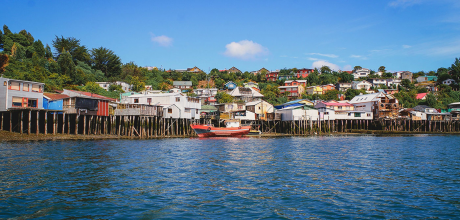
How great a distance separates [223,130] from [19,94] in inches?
1178

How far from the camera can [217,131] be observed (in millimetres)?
54469

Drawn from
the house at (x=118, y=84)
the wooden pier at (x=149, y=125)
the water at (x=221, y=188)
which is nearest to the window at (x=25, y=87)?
the wooden pier at (x=149, y=125)

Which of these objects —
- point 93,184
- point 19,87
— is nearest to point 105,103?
point 19,87

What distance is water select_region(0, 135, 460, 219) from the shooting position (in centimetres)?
1187

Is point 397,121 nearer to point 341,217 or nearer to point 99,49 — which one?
point 341,217

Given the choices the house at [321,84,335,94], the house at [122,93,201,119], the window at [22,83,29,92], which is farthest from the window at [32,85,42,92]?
the house at [321,84,335,94]

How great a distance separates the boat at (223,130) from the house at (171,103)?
15.7ft

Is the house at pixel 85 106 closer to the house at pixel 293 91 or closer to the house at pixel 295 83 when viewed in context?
the house at pixel 293 91

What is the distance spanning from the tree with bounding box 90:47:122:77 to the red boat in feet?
203

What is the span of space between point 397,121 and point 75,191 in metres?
75.6

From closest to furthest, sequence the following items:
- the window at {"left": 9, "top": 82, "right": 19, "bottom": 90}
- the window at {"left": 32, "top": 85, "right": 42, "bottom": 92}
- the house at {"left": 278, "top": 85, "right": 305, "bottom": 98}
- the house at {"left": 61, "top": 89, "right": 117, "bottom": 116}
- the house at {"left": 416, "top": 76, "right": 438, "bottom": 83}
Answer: the window at {"left": 9, "top": 82, "right": 19, "bottom": 90}
the window at {"left": 32, "top": 85, "right": 42, "bottom": 92}
the house at {"left": 61, "top": 89, "right": 117, "bottom": 116}
the house at {"left": 278, "top": 85, "right": 305, "bottom": 98}
the house at {"left": 416, "top": 76, "right": 438, "bottom": 83}

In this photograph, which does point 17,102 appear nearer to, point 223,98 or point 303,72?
point 223,98

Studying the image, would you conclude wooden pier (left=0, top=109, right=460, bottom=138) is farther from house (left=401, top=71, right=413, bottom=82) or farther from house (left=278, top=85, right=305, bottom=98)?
house (left=401, top=71, right=413, bottom=82)

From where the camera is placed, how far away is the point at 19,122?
39.8 meters
